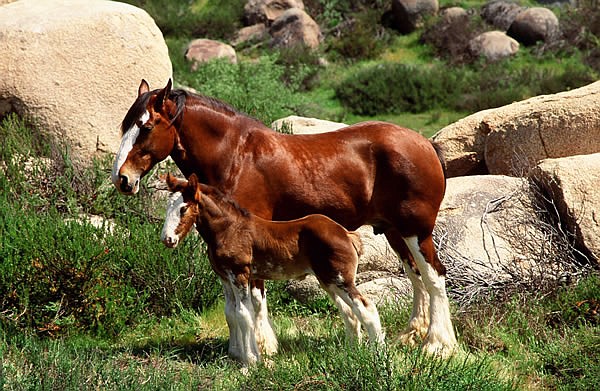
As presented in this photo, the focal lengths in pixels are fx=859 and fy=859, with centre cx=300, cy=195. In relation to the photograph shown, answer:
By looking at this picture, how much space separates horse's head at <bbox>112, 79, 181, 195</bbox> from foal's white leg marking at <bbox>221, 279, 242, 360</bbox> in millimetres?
984

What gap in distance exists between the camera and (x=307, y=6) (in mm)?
28859

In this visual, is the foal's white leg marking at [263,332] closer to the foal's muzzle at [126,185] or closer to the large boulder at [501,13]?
the foal's muzzle at [126,185]

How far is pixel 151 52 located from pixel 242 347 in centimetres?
581

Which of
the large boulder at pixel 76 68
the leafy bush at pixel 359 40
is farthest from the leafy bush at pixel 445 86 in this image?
the large boulder at pixel 76 68

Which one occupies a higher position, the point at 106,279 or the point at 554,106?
the point at 554,106

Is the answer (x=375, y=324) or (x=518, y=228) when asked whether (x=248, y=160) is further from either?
(x=518, y=228)

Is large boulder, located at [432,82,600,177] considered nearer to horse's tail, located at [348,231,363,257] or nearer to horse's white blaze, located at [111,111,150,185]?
horse's tail, located at [348,231,363,257]

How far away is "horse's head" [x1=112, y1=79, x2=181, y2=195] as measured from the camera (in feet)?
19.5

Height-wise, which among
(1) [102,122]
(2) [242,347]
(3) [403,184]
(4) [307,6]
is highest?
(3) [403,184]

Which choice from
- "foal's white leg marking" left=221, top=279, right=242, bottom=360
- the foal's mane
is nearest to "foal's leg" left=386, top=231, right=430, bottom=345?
"foal's white leg marking" left=221, top=279, right=242, bottom=360

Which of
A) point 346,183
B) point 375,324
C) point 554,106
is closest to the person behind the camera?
point 375,324

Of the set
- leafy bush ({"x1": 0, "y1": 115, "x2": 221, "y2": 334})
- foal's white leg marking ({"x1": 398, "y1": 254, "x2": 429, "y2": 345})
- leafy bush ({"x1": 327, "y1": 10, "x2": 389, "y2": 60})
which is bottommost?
leafy bush ({"x1": 327, "y1": 10, "x2": 389, "y2": 60})

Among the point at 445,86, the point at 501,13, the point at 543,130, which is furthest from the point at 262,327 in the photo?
the point at 501,13

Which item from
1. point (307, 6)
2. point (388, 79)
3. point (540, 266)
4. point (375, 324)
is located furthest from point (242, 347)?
point (307, 6)
